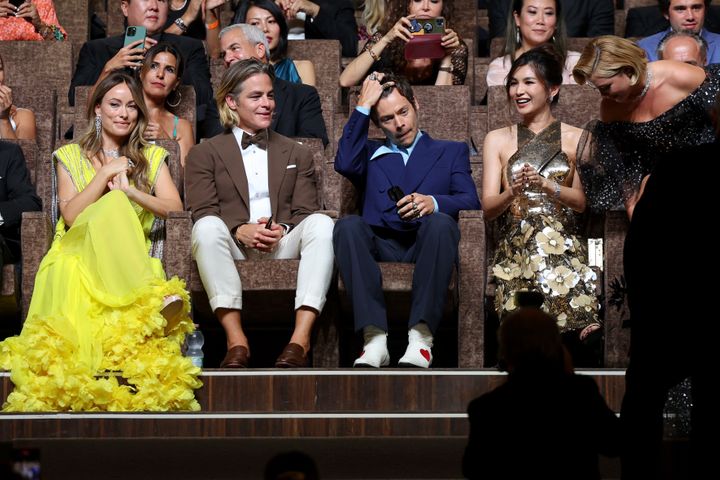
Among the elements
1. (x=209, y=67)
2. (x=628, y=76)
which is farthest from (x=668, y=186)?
(x=209, y=67)

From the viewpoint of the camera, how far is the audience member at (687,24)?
5.14 meters

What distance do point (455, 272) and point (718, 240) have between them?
4.96ft

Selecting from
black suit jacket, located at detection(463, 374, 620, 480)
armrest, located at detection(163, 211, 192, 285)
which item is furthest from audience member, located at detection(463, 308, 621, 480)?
armrest, located at detection(163, 211, 192, 285)

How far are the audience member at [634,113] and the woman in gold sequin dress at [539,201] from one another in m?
0.11

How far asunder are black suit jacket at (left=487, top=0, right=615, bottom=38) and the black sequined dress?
174 centimetres

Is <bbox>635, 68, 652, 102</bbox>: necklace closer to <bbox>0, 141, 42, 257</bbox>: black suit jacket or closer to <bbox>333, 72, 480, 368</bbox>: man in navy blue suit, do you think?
<bbox>333, 72, 480, 368</bbox>: man in navy blue suit

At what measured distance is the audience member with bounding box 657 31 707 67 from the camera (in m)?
4.69

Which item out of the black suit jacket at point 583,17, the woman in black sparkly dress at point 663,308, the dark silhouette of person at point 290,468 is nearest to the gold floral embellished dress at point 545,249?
the woman in black sparkly dress at point 663,308

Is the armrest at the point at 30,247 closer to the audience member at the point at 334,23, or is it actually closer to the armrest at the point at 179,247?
the armrest at the point at 179,247

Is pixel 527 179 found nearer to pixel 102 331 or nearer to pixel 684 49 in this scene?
pixel 684 49

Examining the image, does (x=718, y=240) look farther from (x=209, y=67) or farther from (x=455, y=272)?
(x=209, y=67)

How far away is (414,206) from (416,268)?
0.67 feet

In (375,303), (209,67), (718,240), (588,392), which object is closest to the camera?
(588,392)

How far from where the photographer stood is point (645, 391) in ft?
8.02
